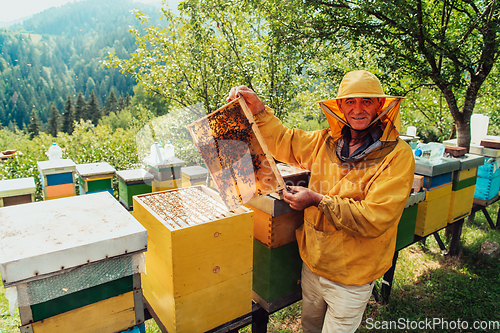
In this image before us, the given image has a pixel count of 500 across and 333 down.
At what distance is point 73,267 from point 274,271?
1.31 m

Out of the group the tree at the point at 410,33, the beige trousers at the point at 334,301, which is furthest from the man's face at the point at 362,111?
the tree at the point at 410,33

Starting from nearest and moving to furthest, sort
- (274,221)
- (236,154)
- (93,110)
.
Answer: (236,154) → (274,221) → (93,110)

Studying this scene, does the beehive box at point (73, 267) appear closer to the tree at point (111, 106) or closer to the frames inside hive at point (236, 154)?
the frames inside hive at point (236, 154)

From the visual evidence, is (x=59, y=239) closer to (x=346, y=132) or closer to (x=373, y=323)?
(x=346, y=132)

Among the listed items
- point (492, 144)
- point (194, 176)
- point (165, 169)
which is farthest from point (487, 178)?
point (165, 169)

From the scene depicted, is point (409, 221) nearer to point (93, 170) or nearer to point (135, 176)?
point (135, 176)

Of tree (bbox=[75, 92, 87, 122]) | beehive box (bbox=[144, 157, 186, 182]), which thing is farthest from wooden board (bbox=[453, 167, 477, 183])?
tree (bbox=[75, 92, 87, 122])

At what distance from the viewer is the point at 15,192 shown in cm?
297

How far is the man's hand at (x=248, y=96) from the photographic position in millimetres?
1964

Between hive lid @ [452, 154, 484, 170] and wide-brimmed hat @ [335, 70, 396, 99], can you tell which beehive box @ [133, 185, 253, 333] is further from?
hive lid @ [452, 154, 484, 170]

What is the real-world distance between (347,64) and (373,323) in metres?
6.26

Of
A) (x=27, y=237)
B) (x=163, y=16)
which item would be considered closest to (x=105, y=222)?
(x=27, y=237)

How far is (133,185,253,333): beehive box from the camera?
156 centimetres

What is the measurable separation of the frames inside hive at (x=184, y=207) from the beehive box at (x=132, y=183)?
9.28 ft
